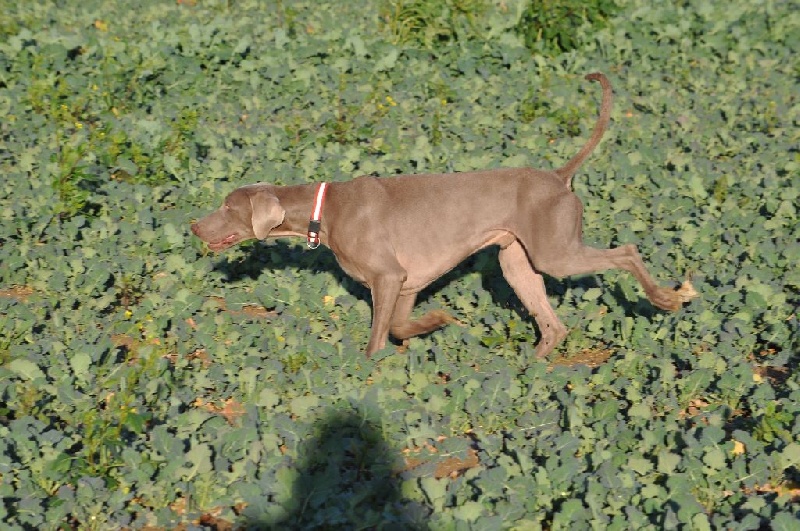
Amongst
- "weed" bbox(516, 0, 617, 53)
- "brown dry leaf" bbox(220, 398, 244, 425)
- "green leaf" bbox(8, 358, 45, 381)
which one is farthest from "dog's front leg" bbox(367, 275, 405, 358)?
"weed" bbox(516, 0, 617, 53)

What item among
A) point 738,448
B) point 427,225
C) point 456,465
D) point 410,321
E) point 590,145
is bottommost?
point 410,321

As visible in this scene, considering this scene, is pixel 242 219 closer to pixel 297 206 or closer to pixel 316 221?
pixel 297 206

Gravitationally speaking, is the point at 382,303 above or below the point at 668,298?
below

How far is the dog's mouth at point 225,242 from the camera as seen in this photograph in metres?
6.83

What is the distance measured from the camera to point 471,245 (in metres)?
6.70

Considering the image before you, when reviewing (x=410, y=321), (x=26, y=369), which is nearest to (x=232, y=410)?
(x=26, y=369)

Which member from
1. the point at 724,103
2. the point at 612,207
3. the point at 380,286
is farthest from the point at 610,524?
the point at 724,103

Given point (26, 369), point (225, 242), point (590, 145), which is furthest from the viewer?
point (225, 242)

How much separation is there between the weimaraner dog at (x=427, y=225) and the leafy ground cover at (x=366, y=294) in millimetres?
374

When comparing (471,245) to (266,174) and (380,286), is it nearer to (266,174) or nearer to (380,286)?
(380,286)

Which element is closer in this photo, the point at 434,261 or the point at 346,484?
the point at 346,484

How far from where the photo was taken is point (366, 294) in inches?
291

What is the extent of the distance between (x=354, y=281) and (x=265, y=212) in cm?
114

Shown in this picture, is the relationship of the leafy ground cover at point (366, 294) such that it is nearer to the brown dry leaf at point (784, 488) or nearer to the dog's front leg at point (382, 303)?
the brown dry leaf at point (784, 488)
